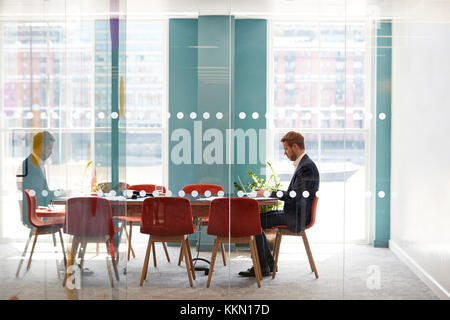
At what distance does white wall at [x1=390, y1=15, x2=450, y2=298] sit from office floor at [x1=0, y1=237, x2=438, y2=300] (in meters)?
0.22

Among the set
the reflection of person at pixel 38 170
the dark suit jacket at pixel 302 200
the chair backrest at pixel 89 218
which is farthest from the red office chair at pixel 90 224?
the dark suit jacket at pixel 302 200

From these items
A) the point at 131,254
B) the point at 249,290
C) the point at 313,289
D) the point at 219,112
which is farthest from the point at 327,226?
the point at 131,254

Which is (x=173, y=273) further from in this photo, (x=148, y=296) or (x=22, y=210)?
(x=22, y=210)

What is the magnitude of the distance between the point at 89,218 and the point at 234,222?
3.92 ft

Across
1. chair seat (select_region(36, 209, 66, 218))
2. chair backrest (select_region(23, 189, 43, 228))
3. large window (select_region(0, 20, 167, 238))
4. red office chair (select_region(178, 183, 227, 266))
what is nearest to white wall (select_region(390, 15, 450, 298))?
red office chair (select_region(178, 183, 227, 266))

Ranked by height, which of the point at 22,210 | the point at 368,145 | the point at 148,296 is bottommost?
the point at 148,296

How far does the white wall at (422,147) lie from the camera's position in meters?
4.13

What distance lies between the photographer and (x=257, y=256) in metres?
4.48

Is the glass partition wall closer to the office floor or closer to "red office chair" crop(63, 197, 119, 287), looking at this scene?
the office floor

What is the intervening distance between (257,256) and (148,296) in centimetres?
97

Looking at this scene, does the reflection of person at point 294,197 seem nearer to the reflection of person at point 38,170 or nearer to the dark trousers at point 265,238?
the dark trousers at point 265,238

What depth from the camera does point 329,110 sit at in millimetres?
4504

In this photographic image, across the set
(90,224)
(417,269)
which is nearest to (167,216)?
(90,224)

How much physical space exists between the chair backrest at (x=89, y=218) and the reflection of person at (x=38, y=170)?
0.95 feet
